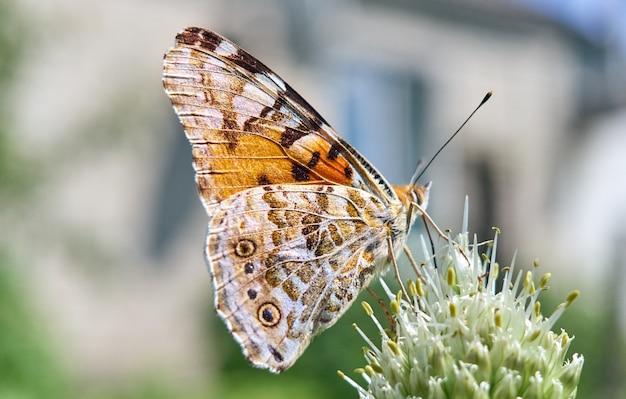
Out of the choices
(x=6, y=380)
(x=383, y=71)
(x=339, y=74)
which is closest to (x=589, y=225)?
(x=383, y=71)

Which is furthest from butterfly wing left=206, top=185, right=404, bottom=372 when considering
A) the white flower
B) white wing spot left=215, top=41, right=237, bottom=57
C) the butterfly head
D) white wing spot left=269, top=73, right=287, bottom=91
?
white wing spot left=215, top=41, right=237, bottom=57

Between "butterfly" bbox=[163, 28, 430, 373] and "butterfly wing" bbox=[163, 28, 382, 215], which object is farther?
"butterfly wing" bbox=[163, 28, 382, 215]

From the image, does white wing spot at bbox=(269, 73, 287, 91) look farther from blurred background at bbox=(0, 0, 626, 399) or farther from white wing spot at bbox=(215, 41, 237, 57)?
blurred background at bbox=(0, 0, 626, 399)

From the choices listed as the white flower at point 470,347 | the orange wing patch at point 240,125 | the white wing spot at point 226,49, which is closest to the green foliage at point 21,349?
the orange wing patch at point 240,125

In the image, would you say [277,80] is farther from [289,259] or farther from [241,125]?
[289,259]

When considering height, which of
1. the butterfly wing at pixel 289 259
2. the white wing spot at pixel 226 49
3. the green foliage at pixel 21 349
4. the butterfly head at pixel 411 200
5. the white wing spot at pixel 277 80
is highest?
the white wing spot at pixel 226 49

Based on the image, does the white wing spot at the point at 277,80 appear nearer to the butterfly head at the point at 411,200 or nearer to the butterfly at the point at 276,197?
the butterfly at the point at 276,197

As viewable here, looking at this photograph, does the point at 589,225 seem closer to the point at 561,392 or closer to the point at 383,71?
the point at 383,71

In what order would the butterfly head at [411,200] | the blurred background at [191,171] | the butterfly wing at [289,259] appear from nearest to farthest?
the butterfly wing at [289,259]
the butterfly head at [411,200]
the blurred background at [191,171]
